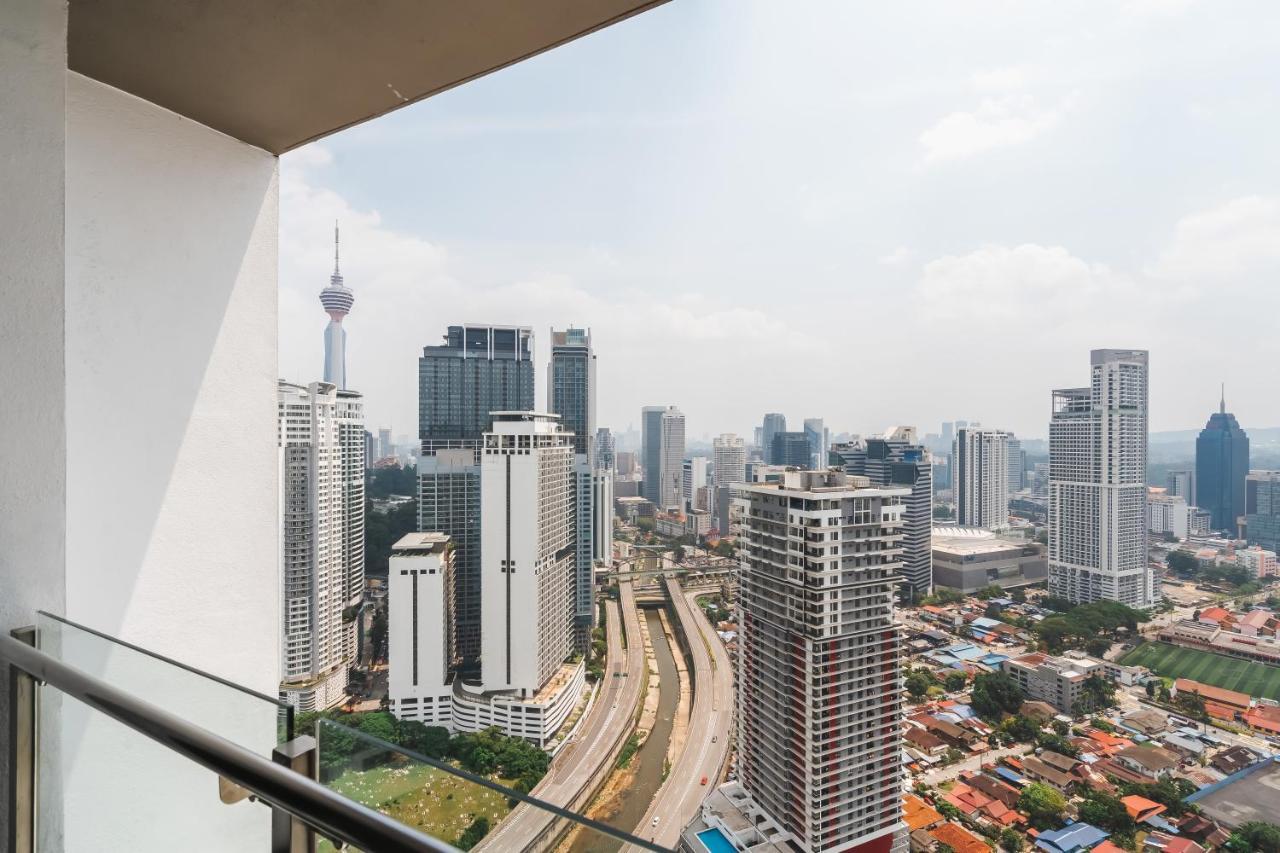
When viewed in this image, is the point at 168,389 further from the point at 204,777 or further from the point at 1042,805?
the point at 1042,805

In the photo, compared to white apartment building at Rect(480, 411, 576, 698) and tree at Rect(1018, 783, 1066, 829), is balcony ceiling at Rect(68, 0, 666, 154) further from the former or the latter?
white apartment building at Rect(480, 411, 576, 698)

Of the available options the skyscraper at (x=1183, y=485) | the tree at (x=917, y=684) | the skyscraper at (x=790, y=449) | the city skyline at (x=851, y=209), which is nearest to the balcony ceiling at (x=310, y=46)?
the city skyline at (x=851, y=209)

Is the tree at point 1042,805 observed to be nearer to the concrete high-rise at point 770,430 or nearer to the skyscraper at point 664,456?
the concrete high-rise at point 770,430

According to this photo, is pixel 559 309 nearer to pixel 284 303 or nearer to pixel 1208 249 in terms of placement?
pixel 1208 249

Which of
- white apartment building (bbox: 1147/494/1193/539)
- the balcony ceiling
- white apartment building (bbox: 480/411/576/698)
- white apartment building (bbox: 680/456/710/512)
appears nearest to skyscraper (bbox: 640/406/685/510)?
white apartment building (bbox: 680/456/710/512)

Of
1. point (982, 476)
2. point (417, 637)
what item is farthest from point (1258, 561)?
point (417, 637)
